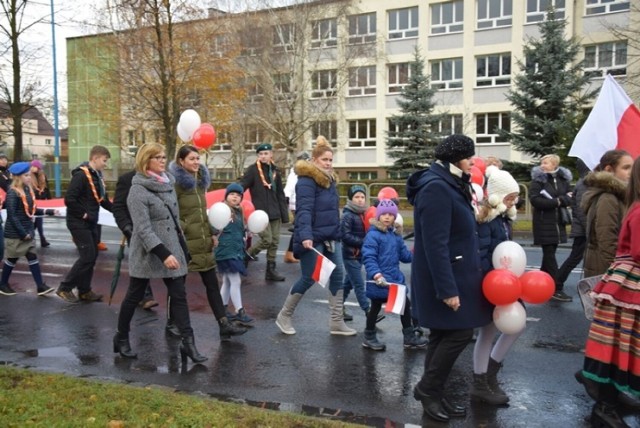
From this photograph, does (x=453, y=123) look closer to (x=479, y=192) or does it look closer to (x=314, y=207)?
(x=314, y=207)

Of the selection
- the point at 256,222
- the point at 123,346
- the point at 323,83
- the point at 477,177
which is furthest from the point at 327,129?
the point at 123,346

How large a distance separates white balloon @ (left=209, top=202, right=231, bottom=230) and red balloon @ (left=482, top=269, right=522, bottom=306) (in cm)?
326

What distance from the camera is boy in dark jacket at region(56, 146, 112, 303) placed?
26.2 ft

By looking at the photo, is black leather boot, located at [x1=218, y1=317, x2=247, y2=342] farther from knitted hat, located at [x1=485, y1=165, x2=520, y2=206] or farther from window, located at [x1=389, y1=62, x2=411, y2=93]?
window, located at [x1=389, y1=62, x2=411, y2=93]

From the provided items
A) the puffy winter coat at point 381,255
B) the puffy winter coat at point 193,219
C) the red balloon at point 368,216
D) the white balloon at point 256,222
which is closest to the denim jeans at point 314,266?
the red balloon at point 368,216

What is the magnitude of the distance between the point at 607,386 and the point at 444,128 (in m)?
34.4

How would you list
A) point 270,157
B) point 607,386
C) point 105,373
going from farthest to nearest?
1. point 270,157
2. point 105,373
3. point 607,386

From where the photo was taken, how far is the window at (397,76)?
4097 centimetres

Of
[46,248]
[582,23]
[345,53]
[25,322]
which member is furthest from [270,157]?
[582,23]

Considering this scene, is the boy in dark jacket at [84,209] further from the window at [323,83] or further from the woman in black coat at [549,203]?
the window at [323,83]

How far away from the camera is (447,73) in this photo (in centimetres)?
3966

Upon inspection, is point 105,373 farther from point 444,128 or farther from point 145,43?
point 444,128

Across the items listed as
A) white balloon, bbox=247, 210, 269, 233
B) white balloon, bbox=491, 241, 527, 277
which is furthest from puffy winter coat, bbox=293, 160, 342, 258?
white balloon, bbox=491, 241, 527, 277

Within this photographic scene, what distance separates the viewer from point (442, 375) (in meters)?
4.33
